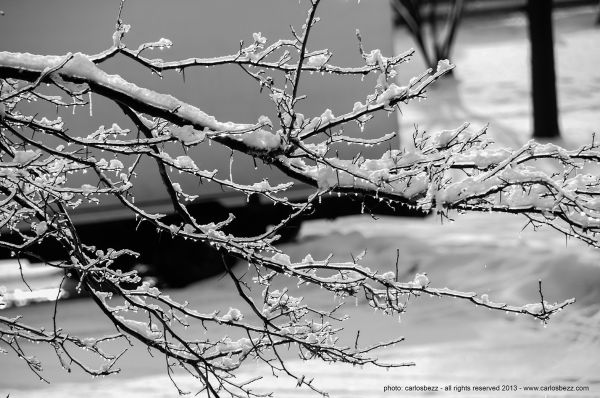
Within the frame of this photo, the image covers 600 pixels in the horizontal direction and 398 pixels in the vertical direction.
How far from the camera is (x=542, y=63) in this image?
15.1 m

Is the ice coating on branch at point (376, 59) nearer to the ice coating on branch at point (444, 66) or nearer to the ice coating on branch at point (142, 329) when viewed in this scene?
the ice coating on branch at point (444, 66)

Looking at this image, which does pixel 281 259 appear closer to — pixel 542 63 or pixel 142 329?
pixel 142 329

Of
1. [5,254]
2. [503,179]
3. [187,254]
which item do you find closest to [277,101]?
[503,179]

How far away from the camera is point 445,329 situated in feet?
26.6

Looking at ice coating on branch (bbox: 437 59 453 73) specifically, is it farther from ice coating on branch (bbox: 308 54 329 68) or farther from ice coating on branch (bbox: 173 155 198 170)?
ice coating on branch (bbox: 173 155 198 170)

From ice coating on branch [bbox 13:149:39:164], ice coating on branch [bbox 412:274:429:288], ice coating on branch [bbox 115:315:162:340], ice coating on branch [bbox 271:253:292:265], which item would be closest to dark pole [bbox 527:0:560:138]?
ice coating on branch [bbox 412:274:429:288]

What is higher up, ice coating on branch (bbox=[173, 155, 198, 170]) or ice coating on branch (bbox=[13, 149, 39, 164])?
ice coating on branch (bbox=[13, 149, 39, 164])

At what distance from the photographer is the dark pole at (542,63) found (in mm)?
14867

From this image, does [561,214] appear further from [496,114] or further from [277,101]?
[496,114]

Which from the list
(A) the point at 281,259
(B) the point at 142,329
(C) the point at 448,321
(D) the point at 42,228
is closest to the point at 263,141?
(A) the point at 281,259

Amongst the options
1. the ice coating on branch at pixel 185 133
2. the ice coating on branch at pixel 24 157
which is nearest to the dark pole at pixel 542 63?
the ice coating on branch at pixel 185 133

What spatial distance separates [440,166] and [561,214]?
497 mm

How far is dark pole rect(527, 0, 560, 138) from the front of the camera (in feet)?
48.8

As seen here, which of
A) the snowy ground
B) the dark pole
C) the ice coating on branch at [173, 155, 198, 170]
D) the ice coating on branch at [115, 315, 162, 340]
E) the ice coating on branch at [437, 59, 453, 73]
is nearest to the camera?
the ice coating on branch at [437, 59, 453, 73]
